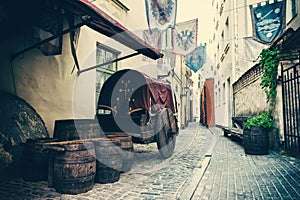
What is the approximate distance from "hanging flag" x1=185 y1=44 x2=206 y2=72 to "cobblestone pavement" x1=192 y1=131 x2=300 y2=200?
411 inches

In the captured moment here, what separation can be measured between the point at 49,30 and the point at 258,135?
19.8 feet

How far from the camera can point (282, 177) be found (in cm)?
413

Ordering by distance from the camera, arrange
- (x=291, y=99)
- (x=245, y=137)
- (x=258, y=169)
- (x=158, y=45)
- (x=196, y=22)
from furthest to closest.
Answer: (x=158, y=45) < (x=196, y=22) < (x=245, y=137) < (x=291, y=99) < (x=258, y=169)

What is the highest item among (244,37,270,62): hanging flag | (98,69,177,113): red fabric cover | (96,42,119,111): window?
(244,37,270,62): hanging flag

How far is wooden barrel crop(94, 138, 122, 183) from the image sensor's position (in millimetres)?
3896

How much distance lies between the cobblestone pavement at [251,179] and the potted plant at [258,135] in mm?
421

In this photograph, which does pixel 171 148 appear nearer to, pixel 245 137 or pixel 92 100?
pixel 245 137

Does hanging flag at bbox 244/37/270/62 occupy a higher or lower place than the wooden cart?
higher

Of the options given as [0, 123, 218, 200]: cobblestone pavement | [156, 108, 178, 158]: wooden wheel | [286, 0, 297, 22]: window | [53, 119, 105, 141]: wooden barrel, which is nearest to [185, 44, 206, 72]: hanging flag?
[286, 0, 297, 22]: window

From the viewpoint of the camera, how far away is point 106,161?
388 centimetres

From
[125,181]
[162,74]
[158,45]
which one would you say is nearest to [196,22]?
[158,45]

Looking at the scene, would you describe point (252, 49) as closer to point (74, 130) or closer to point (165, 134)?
point (165, 134)

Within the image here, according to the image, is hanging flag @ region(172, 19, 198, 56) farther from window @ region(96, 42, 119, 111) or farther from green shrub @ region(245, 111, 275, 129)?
green shrub @ region(245, 111, 275, 129)

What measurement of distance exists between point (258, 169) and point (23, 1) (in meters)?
5.51
